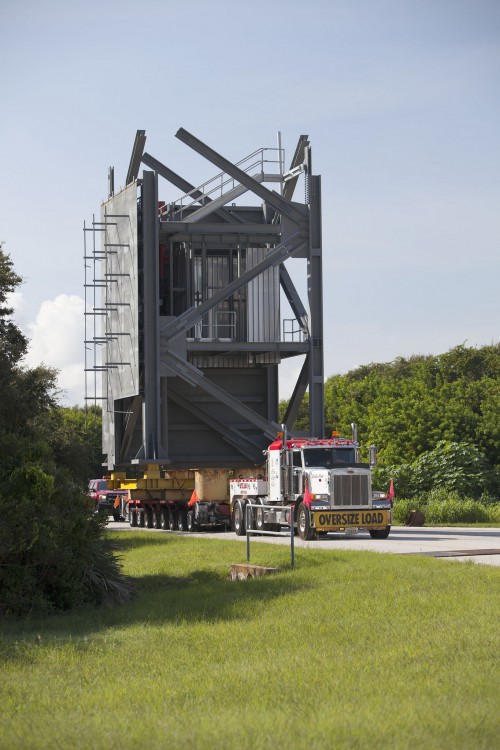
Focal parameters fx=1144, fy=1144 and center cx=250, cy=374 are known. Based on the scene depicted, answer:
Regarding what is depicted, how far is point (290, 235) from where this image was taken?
122 feet

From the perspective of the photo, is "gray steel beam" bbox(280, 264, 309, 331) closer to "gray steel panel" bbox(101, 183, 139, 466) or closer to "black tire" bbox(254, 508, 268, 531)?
"gray steel panel" bbox(101, 183, 139, 466)

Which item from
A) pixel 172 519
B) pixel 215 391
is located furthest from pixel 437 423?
pixel 215 391

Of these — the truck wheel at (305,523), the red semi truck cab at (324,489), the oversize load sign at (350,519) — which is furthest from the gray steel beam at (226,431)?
the oversize load sign at (350,519)

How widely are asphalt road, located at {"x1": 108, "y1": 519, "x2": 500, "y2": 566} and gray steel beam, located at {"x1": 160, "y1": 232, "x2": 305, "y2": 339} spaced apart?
24.5 ft

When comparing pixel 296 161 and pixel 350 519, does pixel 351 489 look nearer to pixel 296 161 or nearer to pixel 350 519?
pixel 350 519

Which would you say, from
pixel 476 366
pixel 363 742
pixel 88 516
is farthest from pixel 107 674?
pixel 476 366

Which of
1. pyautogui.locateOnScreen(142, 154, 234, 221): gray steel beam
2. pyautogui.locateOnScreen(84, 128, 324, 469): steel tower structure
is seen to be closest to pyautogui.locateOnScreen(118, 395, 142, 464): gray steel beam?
pyautogui.locateOnScreen(84, 128, 324, 469): steel tower structure

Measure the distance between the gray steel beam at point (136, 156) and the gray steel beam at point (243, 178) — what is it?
2.18 meters

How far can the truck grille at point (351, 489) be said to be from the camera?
2891 cm

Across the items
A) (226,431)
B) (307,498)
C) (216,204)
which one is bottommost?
(307,498)

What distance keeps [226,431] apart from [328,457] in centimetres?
928

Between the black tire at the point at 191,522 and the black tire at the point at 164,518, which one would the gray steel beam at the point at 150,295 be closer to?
the black tire at the point at 191,522

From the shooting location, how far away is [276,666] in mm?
10641

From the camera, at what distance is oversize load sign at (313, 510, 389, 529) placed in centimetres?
2867
